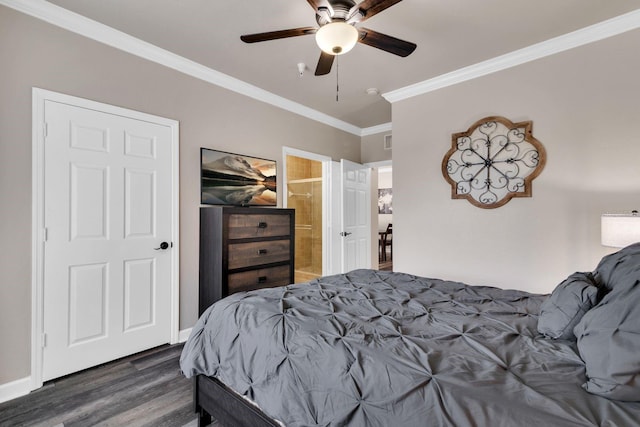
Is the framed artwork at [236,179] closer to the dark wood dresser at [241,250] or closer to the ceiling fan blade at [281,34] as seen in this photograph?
the dark wood dresser at [241,250]

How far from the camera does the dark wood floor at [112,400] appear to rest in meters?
1.81

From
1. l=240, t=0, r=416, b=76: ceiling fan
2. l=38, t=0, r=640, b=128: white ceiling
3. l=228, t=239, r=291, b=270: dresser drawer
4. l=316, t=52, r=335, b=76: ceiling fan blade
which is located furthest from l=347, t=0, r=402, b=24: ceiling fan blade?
l=228, t=239, r=291, b=270: dresser drawer

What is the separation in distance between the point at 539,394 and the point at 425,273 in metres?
2.72

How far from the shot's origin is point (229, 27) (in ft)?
8.04

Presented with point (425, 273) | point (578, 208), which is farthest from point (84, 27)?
point (578, 208)

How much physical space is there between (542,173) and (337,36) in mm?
2263

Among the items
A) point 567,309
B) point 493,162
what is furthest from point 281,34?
point 493,162

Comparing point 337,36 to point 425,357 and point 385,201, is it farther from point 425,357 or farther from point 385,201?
point 385,201

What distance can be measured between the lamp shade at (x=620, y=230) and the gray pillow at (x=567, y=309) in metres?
Result: 1.00

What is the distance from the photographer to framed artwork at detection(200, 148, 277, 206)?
3141 millimetres

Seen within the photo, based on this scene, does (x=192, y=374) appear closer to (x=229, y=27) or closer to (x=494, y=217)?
(x=229, y=27)

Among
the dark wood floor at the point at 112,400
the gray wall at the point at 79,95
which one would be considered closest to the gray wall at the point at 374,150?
the gray wall at the point at 79,95

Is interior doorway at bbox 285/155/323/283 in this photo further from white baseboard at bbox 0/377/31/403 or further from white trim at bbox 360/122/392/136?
white baseboard at bbox 0/377/31/403

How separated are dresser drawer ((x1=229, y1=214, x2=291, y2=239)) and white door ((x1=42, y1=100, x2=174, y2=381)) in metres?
0.60
